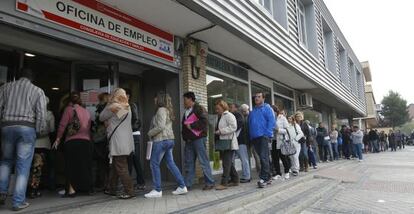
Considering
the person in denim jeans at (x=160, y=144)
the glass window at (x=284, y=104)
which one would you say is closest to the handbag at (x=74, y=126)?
the person in denim jeans at (x=160, y=144)

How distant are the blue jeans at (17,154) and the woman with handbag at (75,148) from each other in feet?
3.43

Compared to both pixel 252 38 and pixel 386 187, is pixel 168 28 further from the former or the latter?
pixel 386 187

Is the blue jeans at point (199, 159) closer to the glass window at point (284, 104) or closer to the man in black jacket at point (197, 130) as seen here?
the man in black jacket at point (197, 130)

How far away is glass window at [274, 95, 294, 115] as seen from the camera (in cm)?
1463

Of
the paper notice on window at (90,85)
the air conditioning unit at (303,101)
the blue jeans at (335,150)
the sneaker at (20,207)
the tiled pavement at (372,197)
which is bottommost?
the tiled pavement at (372,197)

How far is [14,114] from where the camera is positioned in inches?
193

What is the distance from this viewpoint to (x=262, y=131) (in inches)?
284

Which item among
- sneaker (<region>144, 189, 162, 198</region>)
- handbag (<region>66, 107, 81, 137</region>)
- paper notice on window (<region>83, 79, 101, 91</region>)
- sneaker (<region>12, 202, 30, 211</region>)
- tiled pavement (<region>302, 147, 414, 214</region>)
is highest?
paper notice on window (<region>83, 79, 101, 91</region>)

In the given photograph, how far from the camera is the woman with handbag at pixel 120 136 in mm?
5758

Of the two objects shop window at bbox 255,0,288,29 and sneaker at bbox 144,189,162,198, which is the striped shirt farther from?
shop window at bbox 255,0,288,29

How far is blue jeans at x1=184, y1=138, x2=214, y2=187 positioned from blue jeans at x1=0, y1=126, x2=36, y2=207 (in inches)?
111

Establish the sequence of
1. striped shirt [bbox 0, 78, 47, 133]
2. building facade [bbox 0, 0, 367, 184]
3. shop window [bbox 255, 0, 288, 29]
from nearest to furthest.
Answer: striped shirt [bbox 0, 78, 47, 133], building facade [bbox 0, 0, 367, 184], shop window [bbox 255, 0, 288, 29]

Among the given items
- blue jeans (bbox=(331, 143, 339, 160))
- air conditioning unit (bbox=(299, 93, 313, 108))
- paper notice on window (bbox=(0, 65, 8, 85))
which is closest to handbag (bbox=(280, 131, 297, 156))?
paper notice on window (bbox=(0, 65, 8, 85))

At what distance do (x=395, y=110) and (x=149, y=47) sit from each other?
2380 inches
